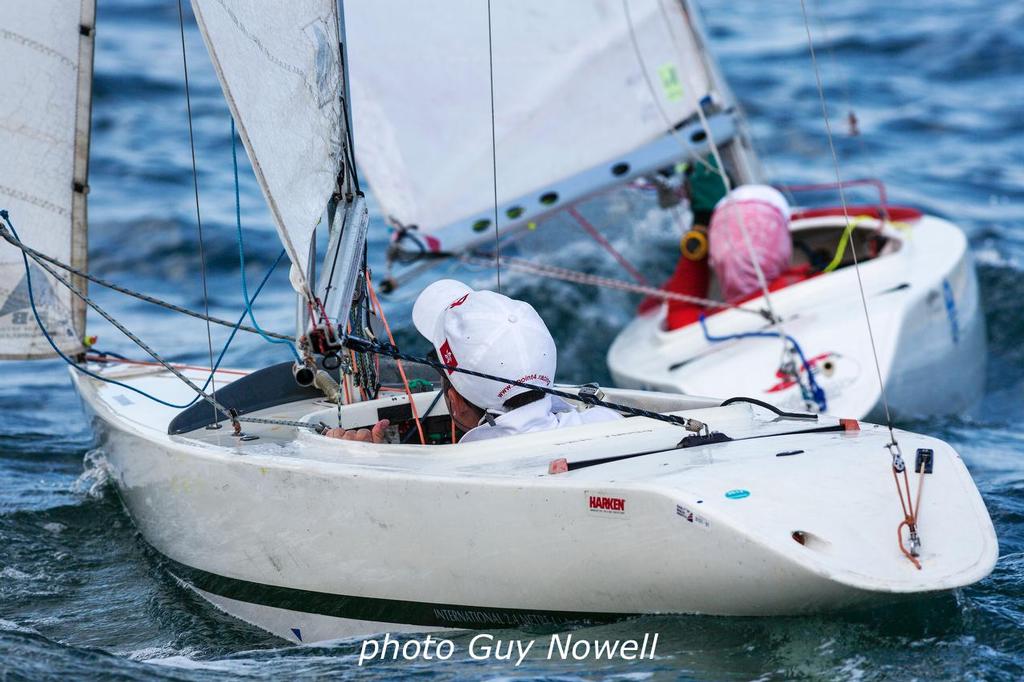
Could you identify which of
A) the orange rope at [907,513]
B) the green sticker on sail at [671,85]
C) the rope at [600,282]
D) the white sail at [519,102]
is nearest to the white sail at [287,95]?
the orange rope at [907,513]

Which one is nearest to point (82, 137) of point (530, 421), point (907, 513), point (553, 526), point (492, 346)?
point (492, 346)

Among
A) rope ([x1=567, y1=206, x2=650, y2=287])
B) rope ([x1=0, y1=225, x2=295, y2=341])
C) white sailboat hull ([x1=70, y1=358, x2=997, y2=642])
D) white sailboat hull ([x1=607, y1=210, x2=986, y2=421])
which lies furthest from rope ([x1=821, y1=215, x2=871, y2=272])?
rope ([x1=0, y1=225, x2=295, y2=341])

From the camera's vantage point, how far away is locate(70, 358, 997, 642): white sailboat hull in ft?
9.20

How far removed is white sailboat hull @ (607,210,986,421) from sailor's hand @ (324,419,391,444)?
1781 millimetres

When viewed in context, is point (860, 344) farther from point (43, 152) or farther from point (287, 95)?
point (43, 152)

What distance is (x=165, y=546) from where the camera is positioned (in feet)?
12.9

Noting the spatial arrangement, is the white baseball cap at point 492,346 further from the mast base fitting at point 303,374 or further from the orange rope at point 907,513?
the orange rope at point 907,513

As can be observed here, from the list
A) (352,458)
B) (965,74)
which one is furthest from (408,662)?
(965,74)

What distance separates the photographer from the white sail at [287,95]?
3145 mm

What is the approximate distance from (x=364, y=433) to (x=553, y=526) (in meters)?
0.81

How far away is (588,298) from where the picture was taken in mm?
7336

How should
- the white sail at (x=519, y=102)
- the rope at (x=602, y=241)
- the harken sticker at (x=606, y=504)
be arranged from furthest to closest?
the rope at (x=602, y=241), the white sail at (x=519, y=102), the harken sticker at (x=606, y=504)

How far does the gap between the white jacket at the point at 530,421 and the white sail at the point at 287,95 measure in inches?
22.8

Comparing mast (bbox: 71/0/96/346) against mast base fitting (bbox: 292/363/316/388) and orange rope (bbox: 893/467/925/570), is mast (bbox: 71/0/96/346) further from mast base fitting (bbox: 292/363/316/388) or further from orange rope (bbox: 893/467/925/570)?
orange rope (bbox: 893/467/925/570)
